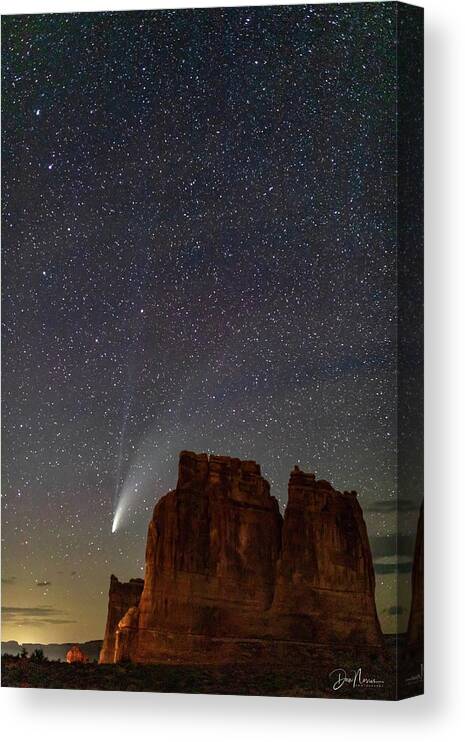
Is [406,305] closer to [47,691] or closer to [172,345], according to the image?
[172,345]

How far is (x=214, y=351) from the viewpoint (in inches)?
358

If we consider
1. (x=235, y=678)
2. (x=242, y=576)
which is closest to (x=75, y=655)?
(x=235, y=678)

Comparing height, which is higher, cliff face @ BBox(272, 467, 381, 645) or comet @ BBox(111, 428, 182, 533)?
comet @ BBox(111, 428, 182, 533)

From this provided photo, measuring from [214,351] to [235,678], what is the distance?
59.7 inches

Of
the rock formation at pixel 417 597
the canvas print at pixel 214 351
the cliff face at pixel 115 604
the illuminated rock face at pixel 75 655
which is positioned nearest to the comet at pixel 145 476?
the canvas print at pixel 214 351

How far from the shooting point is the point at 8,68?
9375 millimetres

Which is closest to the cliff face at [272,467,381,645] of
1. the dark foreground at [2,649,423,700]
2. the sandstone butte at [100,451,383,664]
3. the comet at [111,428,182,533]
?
the sandstone butte at [100,451,383,664]

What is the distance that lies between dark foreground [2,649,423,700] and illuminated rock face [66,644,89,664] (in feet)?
0.09

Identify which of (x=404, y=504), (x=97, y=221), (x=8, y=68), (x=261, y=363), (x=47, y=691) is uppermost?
(x=8, y=68)

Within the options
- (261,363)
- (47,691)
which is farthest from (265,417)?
(47,691)

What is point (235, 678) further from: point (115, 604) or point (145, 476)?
point (145, 476)

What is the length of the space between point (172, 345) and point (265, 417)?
1.84 ft

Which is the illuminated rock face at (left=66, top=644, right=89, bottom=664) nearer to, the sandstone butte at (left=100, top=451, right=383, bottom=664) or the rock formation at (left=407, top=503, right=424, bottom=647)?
the sandstone butte at (left=100, top=451, right=383, bottom=664)

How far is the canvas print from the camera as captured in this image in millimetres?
8852
